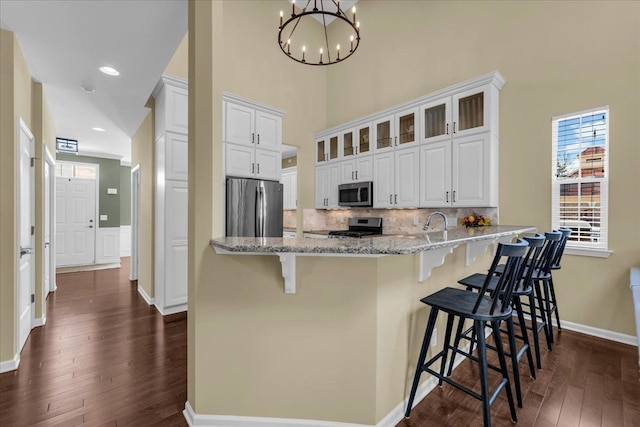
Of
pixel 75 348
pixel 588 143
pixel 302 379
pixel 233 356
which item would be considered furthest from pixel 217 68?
pixel 588 143

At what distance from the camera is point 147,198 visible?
434 cm

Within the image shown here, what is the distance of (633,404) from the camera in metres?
1.95

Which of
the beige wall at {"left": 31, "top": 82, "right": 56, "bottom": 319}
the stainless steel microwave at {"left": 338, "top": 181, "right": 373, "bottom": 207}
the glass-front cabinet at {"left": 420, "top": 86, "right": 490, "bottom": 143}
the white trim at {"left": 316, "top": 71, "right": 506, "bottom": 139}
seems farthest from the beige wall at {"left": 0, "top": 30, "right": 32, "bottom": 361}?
the glass-front cabinet at {"left": 420, "top": 86, "right": 490, "bottom": 143}

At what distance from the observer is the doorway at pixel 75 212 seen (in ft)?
21.6

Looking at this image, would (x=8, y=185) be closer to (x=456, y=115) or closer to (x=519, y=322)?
(x=519, y=322)

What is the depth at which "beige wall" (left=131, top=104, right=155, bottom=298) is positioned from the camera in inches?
162

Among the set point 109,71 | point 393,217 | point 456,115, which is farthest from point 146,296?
point 456,115

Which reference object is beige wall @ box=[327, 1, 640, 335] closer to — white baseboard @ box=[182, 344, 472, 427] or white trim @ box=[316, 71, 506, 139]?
white trim @ box=[316, 71, 506, 139]

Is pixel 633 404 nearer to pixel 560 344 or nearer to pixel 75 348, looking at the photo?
pixel 560 344

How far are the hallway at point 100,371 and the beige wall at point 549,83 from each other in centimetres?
382

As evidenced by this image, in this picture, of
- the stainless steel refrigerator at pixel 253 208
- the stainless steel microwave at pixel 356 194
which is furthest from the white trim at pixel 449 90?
the stainless steel refrigerator at pixel 253 208

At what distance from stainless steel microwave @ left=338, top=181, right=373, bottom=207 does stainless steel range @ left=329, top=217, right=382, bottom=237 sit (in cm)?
40

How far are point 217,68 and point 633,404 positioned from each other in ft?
11.3

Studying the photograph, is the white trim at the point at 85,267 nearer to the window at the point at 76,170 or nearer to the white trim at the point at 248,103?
the window at the point at 76,170
